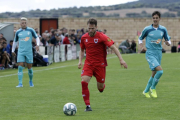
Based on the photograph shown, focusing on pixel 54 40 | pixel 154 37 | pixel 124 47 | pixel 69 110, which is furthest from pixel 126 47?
pixel 69 110

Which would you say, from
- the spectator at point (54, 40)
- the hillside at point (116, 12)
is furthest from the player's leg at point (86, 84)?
the hillside at point (116, 12)

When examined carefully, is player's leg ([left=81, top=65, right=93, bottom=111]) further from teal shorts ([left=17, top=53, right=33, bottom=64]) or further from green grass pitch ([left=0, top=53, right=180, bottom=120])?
teal shorts ([left=17, top=53, right=33, bottom=64])

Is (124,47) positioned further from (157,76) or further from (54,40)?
(157,76)

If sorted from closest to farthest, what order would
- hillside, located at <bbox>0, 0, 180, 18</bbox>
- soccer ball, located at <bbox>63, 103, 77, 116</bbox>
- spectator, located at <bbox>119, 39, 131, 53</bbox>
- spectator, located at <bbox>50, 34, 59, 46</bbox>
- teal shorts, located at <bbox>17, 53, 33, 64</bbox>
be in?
soccer ball, located at <bbox>63, 103, 77, 116</bbox>, teal shorts, located at <bbox>17, 53, 33, 64</bbox>, spectator, located at <bbox>50, 34, 59, 46</bbox>, spectator, located at <bbox>119, 39, 131, 53</bbox>, hillside, located at <bbox>0, 0, 180, 18</bbox>

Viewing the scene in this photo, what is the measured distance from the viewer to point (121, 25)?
5912cm

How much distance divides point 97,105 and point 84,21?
157 feet

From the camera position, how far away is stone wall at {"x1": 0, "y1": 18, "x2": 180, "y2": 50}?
57.8m

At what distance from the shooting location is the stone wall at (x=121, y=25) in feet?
189

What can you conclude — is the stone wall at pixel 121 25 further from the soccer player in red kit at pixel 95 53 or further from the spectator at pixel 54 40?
the soccer player in red kit at pixel 95 53

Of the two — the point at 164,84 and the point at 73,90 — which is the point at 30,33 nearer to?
the point at 73,90

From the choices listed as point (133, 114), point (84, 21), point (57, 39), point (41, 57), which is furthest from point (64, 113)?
point (84, 21)

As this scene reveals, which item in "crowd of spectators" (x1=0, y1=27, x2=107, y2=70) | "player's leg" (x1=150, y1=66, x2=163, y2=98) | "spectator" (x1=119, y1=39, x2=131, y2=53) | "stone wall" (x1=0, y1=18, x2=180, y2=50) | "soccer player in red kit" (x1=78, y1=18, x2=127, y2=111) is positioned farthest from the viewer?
"stone wall" (x1=0, y1=18, x2=180, y2=50)

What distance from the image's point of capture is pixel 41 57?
82.8 ft

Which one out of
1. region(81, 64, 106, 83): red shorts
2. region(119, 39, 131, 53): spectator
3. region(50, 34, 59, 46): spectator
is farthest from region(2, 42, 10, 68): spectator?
region(119, 39, 131, 53): spectator
